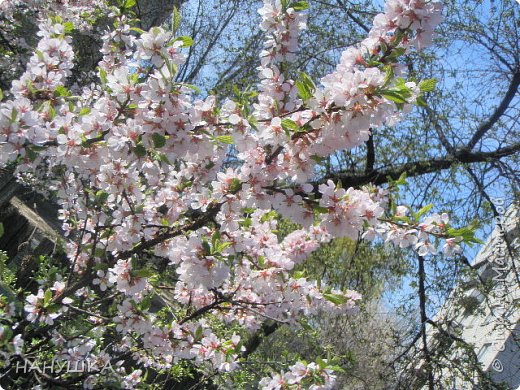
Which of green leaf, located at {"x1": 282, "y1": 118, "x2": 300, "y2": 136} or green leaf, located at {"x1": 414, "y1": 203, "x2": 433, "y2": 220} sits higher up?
green leaf, located at {"x1": 414, "y1": 203, "x2": 433, "y2": 220}

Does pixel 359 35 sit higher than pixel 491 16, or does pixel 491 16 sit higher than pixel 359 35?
pixel 491 16

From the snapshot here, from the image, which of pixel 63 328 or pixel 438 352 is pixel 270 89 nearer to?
pixel 63 328

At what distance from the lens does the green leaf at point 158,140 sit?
1.75 metres

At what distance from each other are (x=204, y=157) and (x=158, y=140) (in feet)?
0.93

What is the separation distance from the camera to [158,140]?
1.76 m

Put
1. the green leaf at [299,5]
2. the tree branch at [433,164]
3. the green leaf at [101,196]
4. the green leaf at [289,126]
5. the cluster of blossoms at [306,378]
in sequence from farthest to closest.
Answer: the tree branch at [433,164] < the cluster of blossoms at [306,378] < the green leaf at [101,196] < the green leaf at [299,5] < the green leaf at [289,126]

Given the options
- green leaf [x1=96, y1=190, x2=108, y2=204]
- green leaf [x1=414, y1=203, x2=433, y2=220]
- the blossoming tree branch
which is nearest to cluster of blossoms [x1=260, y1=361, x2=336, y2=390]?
the blossoming tree branch

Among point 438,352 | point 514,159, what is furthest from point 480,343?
point 514,159

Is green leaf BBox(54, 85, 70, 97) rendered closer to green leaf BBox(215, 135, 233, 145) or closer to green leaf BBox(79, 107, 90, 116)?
green leaf BBox(79, 107, 90, 116)

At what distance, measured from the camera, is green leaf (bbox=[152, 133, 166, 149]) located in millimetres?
1754

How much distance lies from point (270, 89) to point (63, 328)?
5.41ft

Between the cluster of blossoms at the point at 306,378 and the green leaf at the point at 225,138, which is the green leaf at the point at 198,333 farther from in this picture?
the green leaf at the point at 225,138

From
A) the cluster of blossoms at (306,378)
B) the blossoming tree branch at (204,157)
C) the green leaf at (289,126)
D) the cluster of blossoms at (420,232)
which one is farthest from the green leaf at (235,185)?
the cluster of blossoms at (306,378)

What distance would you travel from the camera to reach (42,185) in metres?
6.23
